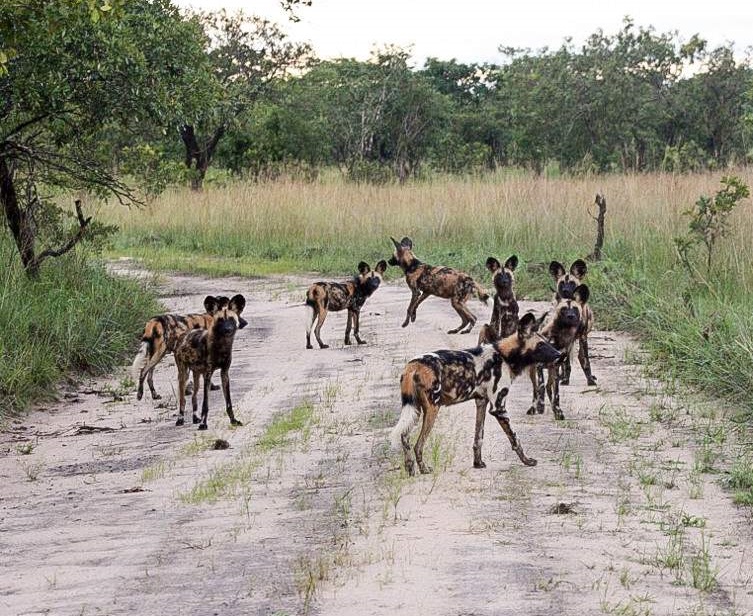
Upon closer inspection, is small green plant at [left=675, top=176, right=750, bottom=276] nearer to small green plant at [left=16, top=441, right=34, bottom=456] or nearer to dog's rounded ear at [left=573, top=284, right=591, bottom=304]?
dog's rounded ear at [left=573, top=284, right=591, bottom=304]

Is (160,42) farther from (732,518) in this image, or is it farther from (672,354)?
(732,518)

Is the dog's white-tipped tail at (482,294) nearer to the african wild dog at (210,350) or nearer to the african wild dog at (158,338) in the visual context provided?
the african wild dog at (158,338)

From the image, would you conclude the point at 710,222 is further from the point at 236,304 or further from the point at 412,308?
the point at 236,304

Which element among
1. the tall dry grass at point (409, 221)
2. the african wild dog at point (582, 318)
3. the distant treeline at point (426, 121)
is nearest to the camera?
the african wild dog at point (582, 318)

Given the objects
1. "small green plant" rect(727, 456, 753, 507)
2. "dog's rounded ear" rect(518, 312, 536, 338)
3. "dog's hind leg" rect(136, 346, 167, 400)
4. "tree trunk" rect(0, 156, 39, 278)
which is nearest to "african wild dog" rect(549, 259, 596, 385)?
"dog's rounded ear" rect(518, 312, 536, 338)

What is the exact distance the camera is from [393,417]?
652 centimetres

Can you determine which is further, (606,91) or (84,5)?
(606,91)

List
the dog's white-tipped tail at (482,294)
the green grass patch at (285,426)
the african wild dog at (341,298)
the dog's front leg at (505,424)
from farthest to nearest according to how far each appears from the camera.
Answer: the dog's white-tipped tail at (482,294)
the african wild dog at (341,298)
the green grass patch at (285,426)
the dog's front leg at (505,424)

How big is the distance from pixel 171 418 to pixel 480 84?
3079 cm

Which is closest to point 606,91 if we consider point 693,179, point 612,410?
point 693,179

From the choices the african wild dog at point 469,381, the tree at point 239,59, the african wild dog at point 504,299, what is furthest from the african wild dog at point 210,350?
the tree at point 239,59

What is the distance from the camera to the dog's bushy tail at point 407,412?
523cm

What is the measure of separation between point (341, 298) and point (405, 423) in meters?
4.41

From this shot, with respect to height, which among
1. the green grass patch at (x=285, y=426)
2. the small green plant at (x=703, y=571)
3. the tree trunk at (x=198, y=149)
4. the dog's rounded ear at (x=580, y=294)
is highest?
the tree trunk at (x=198, y=149)
